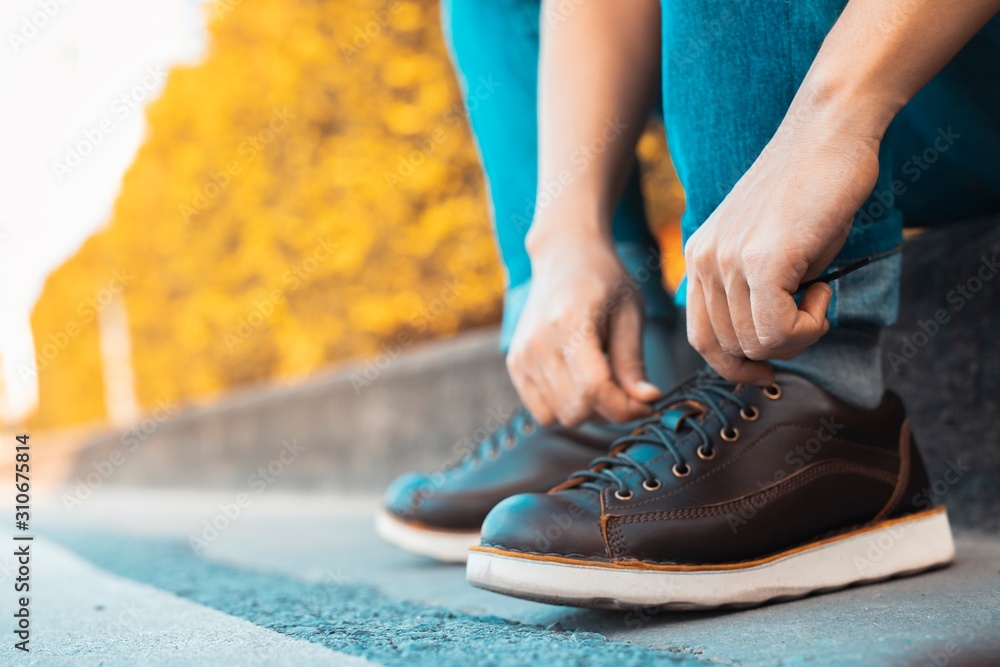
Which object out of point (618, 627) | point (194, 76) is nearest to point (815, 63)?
point (618, 627)

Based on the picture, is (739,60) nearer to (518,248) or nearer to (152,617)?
(518,248)

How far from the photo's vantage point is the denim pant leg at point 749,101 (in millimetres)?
909

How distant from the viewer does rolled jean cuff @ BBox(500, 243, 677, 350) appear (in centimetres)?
144

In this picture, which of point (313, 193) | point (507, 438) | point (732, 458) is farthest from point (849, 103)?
point (313, 193)

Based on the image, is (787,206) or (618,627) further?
(618,627)

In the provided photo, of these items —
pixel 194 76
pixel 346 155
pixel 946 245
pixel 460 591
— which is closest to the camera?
pixel 460 591

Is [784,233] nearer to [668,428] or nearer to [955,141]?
[668,428]

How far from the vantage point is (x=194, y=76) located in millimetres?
7504

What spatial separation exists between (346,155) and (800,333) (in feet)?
16.0

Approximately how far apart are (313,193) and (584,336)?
5056 millimetres

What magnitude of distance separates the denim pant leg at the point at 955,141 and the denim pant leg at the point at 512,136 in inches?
16.1

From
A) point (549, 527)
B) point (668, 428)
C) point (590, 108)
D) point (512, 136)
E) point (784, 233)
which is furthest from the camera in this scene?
point (512, 136)

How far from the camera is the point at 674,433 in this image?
3.29 feet

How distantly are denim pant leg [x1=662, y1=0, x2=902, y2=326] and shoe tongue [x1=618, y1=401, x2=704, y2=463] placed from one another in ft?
0.46
